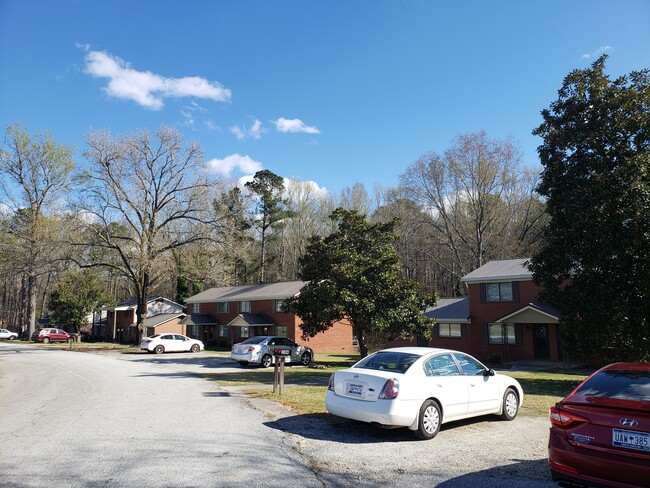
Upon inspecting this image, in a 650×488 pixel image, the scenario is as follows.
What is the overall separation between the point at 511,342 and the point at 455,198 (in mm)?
22587

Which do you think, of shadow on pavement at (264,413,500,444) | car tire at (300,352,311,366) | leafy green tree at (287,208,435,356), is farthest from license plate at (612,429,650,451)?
car tire at (300,352,311,366)

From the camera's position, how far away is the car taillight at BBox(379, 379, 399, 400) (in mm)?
7602

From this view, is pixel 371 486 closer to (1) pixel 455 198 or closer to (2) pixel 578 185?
(2) pixel 578 185

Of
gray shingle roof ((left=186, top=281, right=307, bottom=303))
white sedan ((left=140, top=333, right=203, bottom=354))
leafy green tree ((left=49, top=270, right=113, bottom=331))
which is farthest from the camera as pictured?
leafy green tree ((left=49, top=270, right=113, bottom=331))

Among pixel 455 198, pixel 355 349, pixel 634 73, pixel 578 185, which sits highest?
pixel 455 198

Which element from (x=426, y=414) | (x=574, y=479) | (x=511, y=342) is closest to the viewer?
(x=574, y=479)

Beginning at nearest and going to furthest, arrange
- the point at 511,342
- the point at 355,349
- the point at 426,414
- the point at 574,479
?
the point at 574,479, the point at 426,414, the point at 511,342, the point at 355,349

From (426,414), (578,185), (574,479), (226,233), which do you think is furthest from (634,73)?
(226,233)

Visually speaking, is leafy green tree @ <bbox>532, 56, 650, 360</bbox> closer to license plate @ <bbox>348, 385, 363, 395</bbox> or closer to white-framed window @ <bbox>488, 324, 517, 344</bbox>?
license plate @ <bbox>348, 385, 363, 395</bbox>

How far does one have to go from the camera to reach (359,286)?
75.6ft

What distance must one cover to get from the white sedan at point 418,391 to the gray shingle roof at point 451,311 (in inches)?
911

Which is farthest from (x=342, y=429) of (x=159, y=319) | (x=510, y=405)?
(x=159, y=319)

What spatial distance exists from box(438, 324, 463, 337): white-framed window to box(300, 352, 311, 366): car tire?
36.6 feet

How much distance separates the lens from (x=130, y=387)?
15.2 metres
